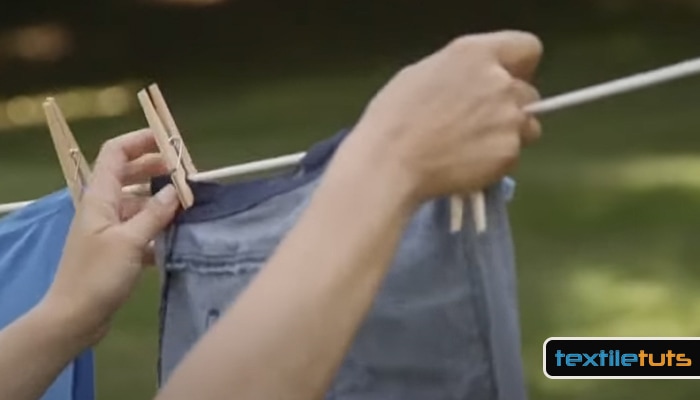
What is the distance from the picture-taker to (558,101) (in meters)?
0.52

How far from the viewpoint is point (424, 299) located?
590 mm

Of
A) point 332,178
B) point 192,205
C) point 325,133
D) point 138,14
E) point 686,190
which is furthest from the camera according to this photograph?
point 138,14

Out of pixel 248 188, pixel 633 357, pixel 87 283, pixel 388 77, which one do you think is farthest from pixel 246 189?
pixel 388 77

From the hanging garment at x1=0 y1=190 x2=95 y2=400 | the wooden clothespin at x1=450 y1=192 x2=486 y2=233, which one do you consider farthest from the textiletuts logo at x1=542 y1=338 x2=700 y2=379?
the wooden clothespin at x1=450 y1=192 x2=486 y2=233

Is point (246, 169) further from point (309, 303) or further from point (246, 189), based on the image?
point (309, 303)

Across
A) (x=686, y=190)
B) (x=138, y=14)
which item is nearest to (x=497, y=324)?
(x=686, y=190)

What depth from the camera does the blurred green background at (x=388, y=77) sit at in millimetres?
1381

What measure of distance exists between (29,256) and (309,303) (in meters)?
0.47

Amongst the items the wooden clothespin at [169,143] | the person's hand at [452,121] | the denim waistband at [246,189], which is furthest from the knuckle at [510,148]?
the wooden clothespin at [169,143]

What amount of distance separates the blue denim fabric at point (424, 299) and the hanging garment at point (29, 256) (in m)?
0.25

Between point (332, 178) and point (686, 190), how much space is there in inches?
39.4

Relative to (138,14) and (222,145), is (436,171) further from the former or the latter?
(138,14)

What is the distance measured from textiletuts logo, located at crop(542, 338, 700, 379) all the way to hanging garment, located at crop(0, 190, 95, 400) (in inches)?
22.5

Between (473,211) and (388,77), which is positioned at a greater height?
(473,211)
